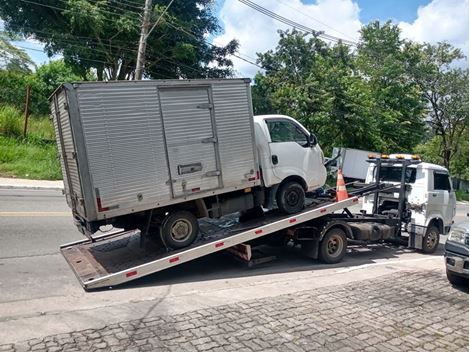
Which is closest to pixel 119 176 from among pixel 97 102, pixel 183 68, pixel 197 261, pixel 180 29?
pixel 97 102

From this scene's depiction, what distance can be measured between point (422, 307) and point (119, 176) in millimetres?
4649

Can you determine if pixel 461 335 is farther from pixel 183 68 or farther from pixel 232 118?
pixel 183 68

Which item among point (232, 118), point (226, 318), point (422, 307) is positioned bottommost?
point (422, 307)

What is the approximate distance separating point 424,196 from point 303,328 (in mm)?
6832

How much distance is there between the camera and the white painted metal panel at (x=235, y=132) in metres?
7.45

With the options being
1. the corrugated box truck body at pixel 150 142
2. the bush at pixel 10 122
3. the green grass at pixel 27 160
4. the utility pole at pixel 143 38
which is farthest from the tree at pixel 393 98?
the corrugated box truck body at pixel 150 142

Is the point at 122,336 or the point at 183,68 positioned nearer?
the point at 122,336

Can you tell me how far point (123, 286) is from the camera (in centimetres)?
650

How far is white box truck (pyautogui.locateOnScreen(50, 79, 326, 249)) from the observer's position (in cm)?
630

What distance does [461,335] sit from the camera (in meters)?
5.09

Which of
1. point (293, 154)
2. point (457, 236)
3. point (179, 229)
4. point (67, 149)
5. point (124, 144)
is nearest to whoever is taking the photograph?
point (124, 144)

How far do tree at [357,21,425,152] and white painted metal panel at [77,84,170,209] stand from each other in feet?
79.5

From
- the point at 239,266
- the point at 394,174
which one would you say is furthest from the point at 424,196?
the point at 239,266

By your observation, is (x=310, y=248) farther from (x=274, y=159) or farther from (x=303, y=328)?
(x=303, y=328)
